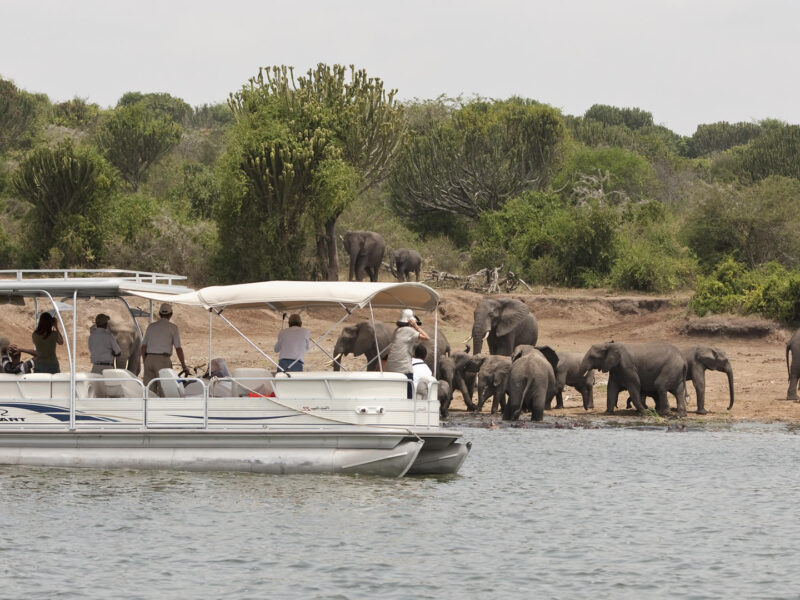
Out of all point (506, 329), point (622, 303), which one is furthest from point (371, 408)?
point (622, 303)

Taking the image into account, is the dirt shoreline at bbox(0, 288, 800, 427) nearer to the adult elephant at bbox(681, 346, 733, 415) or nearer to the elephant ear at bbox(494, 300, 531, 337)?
the adult elephant at bbox(681, 346, 733, 415)

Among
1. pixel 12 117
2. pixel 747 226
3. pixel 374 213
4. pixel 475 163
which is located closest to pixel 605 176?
pixel 475 163

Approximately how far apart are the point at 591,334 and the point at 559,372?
30.2 feet

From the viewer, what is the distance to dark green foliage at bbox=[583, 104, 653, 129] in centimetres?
11906

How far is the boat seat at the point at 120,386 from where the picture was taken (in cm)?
1639

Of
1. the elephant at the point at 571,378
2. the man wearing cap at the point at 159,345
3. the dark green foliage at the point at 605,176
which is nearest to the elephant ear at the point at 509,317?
the elephant at the point at 571,378

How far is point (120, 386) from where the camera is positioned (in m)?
16.5

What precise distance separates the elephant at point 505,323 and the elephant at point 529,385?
5.31m

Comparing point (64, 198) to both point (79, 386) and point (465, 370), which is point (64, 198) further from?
point (79, 386)

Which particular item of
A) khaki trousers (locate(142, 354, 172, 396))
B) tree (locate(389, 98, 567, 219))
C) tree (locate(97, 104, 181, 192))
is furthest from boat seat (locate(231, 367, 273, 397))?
tree (locate(97, 104, 181, 192))

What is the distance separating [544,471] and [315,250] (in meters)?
25.9

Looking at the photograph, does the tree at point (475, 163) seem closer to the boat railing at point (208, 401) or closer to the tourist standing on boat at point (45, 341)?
the tourist standing on boat at point (45, 341)

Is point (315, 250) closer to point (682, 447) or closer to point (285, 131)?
point (285, 131)

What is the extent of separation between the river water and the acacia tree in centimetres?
2262
